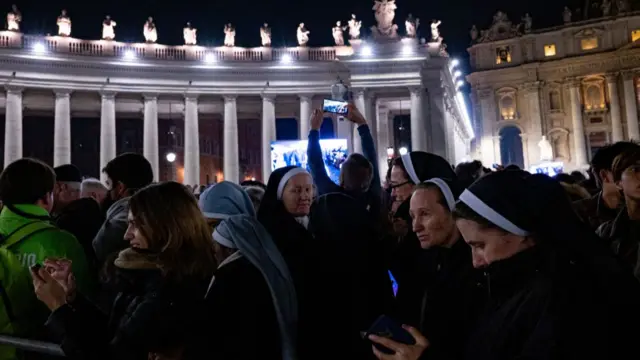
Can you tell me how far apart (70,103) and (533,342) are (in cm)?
4159

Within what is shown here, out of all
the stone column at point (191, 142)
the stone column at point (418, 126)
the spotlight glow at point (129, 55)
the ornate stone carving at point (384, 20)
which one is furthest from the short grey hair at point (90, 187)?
the ornate stone carving at point (384, 20)

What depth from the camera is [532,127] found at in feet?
224

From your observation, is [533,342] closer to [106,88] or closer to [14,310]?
[14,310]

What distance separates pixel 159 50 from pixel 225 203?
3704 centimetres

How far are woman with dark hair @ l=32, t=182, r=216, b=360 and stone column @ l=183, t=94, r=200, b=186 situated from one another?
113 feet

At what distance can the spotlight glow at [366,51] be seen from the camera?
37.9 metres

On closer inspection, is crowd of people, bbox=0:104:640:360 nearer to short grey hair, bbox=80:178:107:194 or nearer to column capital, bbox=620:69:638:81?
short grey hair, bbox=80:178:107:194

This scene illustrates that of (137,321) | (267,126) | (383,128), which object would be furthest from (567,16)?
(137,321)

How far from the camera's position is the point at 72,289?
363 centimetres

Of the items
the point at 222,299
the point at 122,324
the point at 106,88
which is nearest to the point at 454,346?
the point at 222,299

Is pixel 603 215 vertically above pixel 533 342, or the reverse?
pixel 603 215

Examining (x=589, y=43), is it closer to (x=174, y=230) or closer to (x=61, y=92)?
(x=61, y=92)

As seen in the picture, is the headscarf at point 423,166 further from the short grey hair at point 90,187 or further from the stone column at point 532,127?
the stone column at point 532,127

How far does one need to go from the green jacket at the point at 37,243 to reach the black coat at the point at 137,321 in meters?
1.27
